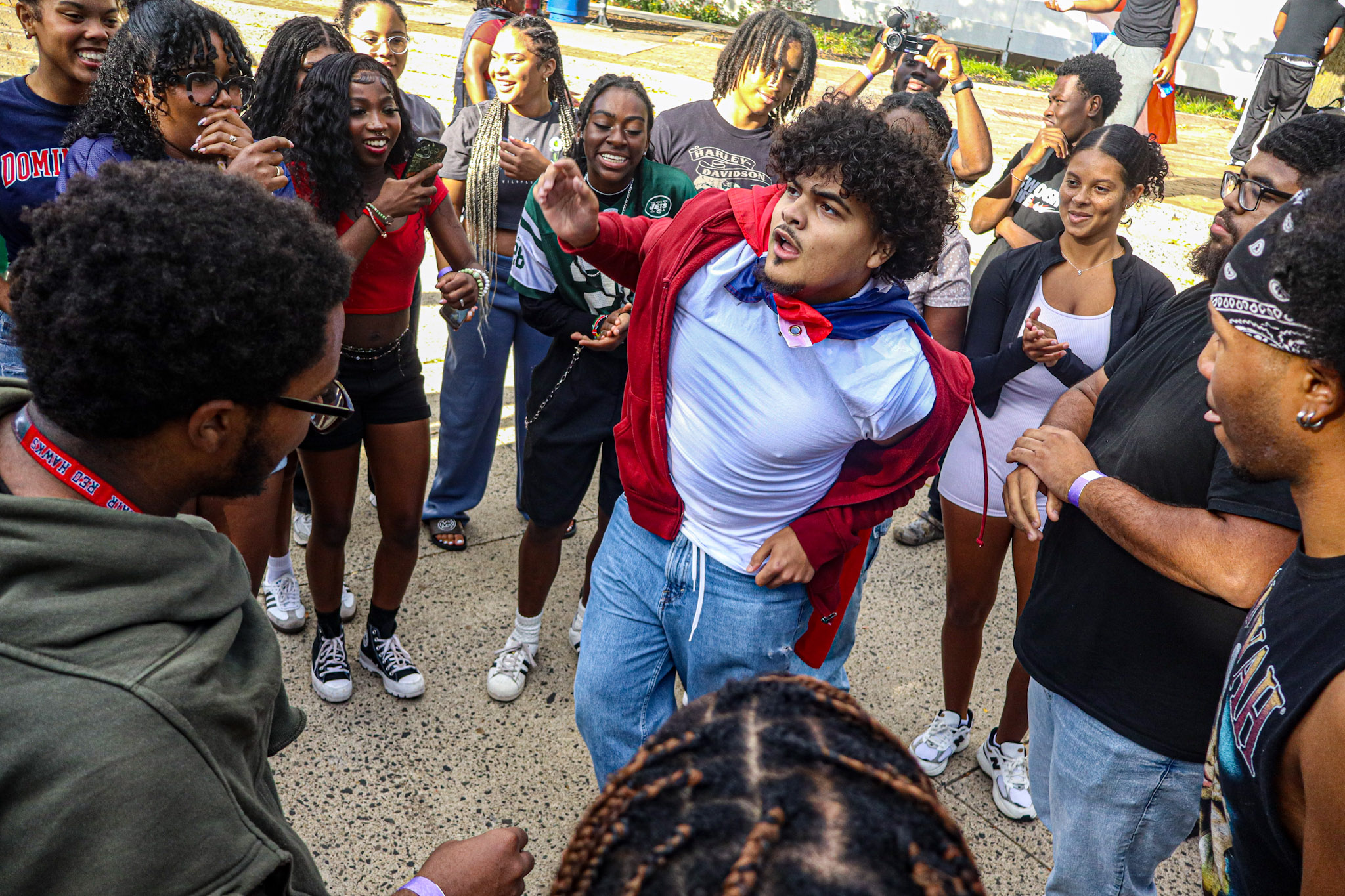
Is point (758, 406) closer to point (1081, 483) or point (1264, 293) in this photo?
point (1081, 483)

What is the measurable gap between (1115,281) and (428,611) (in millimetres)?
2854

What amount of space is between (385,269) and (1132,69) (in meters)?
7.25

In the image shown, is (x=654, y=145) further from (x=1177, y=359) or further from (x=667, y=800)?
(x=667, y=800)

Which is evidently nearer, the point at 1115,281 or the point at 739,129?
the point at 1115,281

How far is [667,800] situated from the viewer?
87 centimetres

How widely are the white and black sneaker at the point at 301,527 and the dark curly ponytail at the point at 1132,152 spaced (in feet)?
11.4

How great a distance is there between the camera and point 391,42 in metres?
4.51

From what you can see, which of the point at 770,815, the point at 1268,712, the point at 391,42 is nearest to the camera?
the point at 770,815

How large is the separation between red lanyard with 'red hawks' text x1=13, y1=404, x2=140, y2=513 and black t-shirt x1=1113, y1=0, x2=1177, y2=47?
8.67 meters

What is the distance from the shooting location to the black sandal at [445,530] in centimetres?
425

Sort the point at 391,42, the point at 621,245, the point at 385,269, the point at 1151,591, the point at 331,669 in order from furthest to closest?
the point at 391,42, the point at 331,669, the point at 385,269, the point at 621,245, the point at 1151,591

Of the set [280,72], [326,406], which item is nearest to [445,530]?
[280,72]

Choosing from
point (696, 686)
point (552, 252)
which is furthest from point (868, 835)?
point (552, 252)

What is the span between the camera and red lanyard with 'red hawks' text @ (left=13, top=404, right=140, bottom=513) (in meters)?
1.25
